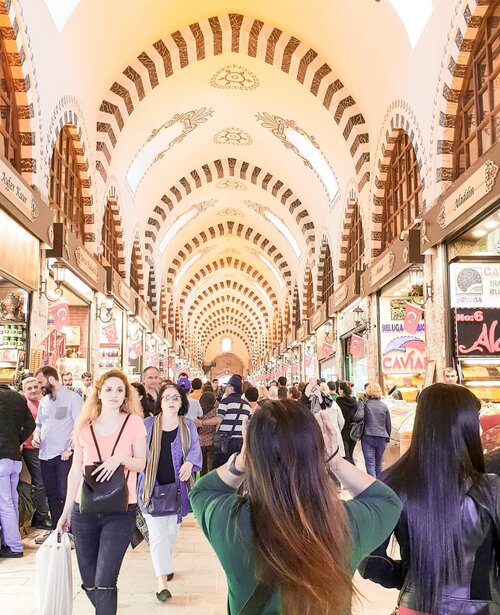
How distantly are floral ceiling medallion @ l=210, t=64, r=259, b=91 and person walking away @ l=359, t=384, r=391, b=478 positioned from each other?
333 inches

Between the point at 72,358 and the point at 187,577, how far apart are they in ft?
26.5

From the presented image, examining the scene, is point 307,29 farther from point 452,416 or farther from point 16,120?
point 452,416

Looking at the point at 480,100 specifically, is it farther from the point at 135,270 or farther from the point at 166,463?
the point at 135,270

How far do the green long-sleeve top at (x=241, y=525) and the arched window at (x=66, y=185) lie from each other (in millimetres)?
8984

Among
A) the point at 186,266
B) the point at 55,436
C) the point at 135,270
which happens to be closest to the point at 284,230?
the point at 135,270

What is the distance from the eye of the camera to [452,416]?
1.71 metres

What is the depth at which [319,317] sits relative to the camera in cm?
1812

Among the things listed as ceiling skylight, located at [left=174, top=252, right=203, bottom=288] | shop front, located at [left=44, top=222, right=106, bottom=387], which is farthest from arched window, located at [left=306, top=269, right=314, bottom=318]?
shop front, located at [left=44, top=222, right=106, bottom=387]

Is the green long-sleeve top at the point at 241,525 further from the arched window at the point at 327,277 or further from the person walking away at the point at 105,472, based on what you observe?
the arched window at the point at 327,277

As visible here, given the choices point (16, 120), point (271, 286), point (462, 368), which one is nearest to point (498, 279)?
point (462, 368)

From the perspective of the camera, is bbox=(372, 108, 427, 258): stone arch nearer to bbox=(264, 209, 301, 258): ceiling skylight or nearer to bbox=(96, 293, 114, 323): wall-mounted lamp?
bbox=(96, 293, 114, 323): wall-mounted lamp

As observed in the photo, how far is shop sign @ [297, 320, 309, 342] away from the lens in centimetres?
2097

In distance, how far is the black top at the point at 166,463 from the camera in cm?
394

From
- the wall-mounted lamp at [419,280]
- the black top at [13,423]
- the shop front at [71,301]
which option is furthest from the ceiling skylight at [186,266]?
the black top at [13,423]
